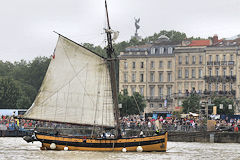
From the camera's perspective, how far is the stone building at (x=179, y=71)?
14088 centimetres

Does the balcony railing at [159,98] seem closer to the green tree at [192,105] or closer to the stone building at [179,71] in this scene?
the stone building at [179,71]

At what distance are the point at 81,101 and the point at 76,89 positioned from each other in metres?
1.18

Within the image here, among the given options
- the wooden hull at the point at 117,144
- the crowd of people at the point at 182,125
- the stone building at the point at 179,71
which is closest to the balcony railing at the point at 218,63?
the stone building at the point at 179,71

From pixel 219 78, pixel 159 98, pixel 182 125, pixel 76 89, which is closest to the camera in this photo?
pixel 76 89

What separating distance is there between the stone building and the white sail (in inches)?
2742

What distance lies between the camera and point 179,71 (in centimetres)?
14750

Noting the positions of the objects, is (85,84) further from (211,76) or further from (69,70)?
(211,76)

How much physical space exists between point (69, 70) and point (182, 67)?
8090 cm

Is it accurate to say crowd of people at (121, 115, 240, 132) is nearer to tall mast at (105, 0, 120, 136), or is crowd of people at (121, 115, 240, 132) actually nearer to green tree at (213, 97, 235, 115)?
tall mast at (105, 0, 120, 136)

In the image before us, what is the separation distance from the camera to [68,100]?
2655 inches

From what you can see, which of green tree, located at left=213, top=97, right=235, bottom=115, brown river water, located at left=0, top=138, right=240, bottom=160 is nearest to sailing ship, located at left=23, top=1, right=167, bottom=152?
brown river water, located at left=0, top=138, right=240, bottom=160

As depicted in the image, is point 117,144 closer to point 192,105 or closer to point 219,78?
point 192,105

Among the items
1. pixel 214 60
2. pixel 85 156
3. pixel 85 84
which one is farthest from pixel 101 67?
pixel 214 60

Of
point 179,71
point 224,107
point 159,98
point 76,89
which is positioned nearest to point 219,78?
point 179,71
